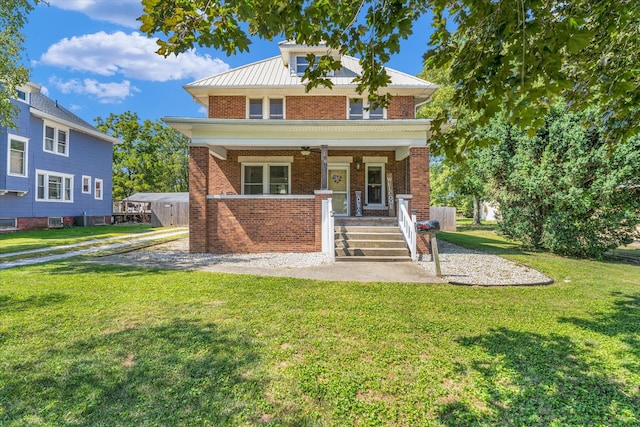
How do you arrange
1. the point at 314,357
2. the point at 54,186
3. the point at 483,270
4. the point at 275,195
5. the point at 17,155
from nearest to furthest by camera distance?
1. the point at 314,357
2. the point at 483,270
3. the point at 275,195
4. the point at 17,155
5. the point at 54,186

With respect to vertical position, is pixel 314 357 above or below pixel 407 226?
below

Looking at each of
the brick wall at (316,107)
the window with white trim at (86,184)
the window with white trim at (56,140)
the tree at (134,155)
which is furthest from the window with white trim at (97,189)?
the brick wall at (316,107)

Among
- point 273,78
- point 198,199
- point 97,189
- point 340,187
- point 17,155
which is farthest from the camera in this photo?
point 97,189

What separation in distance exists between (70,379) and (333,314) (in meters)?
2.90

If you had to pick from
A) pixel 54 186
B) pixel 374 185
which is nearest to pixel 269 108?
pixel 374 185

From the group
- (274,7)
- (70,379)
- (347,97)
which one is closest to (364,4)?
(274,7)

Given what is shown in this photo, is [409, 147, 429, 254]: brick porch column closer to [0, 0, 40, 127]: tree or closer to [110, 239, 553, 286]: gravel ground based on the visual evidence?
[110, 239, 553, 286]: gravel ground

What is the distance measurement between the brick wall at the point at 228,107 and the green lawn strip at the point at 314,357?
30.0ft

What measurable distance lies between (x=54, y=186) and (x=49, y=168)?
47.0 inches

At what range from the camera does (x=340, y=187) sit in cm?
1334

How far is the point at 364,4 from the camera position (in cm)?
356

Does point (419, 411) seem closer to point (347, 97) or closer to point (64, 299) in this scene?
point (64, 299)

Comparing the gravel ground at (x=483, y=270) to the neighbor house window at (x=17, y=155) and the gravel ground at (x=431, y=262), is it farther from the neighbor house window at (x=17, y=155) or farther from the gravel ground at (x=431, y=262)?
the neighbor house window at (x=17, y=155)

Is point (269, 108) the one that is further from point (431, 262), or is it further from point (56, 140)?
point (56, 140)
